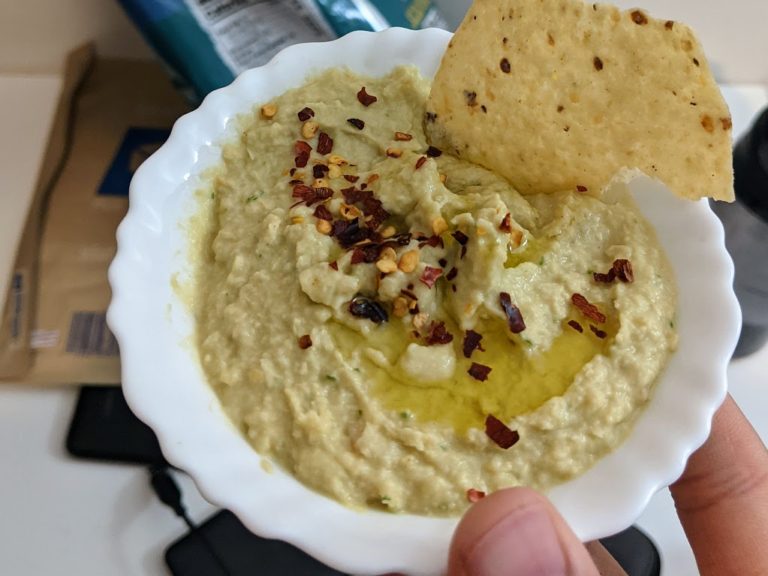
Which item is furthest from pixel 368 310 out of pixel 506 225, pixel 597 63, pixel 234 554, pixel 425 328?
pixel 234 554

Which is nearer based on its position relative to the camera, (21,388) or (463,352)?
(463,352)

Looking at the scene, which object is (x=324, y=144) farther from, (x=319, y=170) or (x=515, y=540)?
(x=515, y=540)

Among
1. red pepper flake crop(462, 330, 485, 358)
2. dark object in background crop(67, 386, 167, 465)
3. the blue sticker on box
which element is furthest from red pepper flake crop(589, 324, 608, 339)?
the blue sticker on box

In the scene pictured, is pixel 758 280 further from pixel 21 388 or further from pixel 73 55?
pixel 73 55

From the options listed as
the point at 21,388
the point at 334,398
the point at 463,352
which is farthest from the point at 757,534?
the point at 21,388

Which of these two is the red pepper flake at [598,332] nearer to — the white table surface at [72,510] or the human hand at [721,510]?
the human hand at [721,510]

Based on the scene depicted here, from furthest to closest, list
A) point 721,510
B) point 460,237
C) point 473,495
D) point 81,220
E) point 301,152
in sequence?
point 81,220 < point 721,510 < point 301,152 < point 460,237 < point 473,495
